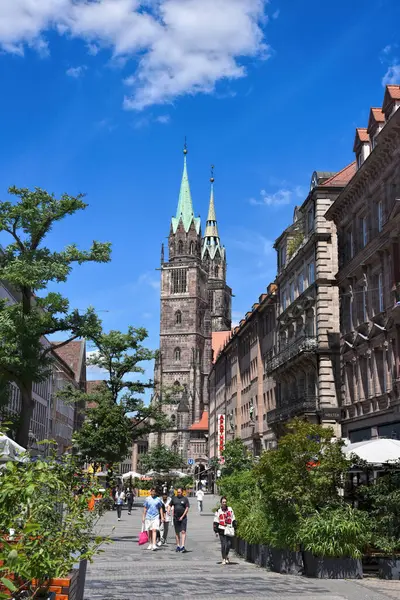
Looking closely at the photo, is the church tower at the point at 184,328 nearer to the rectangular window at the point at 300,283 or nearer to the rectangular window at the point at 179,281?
the rectangular window at the point at 179,281

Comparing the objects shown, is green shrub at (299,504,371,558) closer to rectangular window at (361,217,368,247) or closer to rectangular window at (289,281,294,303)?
rectangular window at (361,217,368,247)

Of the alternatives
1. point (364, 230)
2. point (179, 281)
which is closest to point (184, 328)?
point (179, 281)

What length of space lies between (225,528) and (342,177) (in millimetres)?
27199

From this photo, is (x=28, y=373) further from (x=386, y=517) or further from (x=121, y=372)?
(x=121, y=372)

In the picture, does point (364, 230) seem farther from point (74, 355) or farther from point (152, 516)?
point (74, 355)

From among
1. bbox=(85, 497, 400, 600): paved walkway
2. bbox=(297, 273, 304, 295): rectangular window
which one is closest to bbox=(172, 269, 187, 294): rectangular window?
bbox=(297, 273, 304, 295): rectangular window

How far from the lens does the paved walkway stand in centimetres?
1231

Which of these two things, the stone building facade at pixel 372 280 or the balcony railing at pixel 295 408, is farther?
the balcony railing at pixel 295 408

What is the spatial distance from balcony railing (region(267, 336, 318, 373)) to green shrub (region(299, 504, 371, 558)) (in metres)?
24.7

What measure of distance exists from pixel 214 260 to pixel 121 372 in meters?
122

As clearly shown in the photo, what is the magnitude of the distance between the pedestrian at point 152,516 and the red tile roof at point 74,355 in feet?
252

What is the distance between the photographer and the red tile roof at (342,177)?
4131 centimetres

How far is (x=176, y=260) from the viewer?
162m

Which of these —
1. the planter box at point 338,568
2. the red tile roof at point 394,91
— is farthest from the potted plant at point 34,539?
the red tile roof at point 394,91
